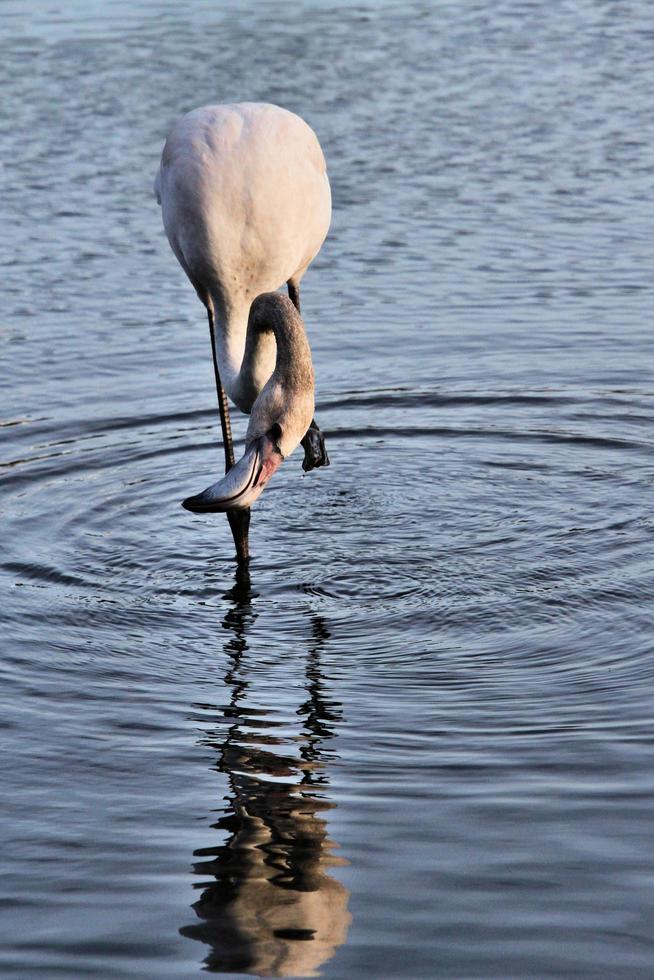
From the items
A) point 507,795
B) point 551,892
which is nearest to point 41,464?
point 507,795

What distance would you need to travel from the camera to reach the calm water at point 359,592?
4.42 m

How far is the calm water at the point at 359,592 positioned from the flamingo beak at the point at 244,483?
23.3 inches

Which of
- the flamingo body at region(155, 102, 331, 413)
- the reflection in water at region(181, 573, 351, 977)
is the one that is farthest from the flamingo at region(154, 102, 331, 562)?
the reflection in water at region(181, 573, 351, 977)

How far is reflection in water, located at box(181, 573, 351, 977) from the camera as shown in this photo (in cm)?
423

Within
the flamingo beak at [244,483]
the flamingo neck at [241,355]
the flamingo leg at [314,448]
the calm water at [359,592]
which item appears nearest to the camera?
the calm water at [359,592]

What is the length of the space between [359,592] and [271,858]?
236 centimetres

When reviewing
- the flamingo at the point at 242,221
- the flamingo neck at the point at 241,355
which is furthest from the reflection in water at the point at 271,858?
the flamingo neck at the point at 241,355

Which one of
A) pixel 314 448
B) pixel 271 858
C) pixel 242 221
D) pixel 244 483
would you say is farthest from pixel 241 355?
pixel 271 858

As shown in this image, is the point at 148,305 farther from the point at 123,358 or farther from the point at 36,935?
the point at 36,935

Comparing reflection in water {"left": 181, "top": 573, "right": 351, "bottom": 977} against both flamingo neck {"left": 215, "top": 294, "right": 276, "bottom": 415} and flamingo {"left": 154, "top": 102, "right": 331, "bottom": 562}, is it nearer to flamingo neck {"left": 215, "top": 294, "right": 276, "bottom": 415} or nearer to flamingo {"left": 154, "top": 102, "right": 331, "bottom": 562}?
flamingo {"left": 154, "top": 102, "right": 331, "bottom": 562}

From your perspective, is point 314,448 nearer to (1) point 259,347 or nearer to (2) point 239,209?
(1) point 259,347

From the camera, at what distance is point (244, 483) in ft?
20.6

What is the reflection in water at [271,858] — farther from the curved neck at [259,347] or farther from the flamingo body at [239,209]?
the flamingo body at [239,209]

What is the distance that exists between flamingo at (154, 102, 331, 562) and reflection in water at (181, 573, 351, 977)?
1.81 m
